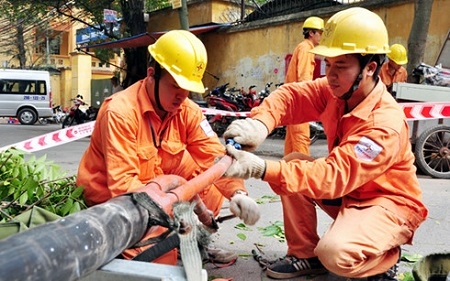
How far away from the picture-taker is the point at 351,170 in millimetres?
2000

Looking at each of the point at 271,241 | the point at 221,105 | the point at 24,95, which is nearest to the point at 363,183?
the point at 271,241

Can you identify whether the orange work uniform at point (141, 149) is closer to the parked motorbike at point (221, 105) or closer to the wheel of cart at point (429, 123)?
the wheel of cart at point (429, 123)

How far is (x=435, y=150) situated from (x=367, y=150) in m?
3.70

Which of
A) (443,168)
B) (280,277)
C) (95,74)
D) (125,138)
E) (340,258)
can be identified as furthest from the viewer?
(95,74)

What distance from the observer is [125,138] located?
219cm

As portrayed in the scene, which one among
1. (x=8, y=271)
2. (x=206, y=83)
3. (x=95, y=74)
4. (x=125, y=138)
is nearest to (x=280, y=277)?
(x=125, y=138)

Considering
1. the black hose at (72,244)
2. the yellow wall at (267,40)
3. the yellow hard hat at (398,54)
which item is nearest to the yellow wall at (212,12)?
the yellow wall at (267,40)

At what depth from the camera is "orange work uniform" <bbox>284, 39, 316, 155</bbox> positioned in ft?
16.2

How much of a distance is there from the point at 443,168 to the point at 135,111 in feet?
14.1

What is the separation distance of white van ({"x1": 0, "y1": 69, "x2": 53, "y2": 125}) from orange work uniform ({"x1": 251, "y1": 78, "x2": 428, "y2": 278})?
17.7 metres

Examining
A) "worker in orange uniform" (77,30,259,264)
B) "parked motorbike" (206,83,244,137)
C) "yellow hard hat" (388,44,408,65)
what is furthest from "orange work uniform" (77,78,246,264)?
"parked motorbike" (206,83,244,137)

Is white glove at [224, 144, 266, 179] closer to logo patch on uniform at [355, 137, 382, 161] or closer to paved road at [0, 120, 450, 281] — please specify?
logo patch on uniform at [355, 137, 382, 161]

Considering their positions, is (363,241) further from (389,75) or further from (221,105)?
(221,105)

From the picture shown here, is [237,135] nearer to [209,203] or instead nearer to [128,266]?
[209,203]
